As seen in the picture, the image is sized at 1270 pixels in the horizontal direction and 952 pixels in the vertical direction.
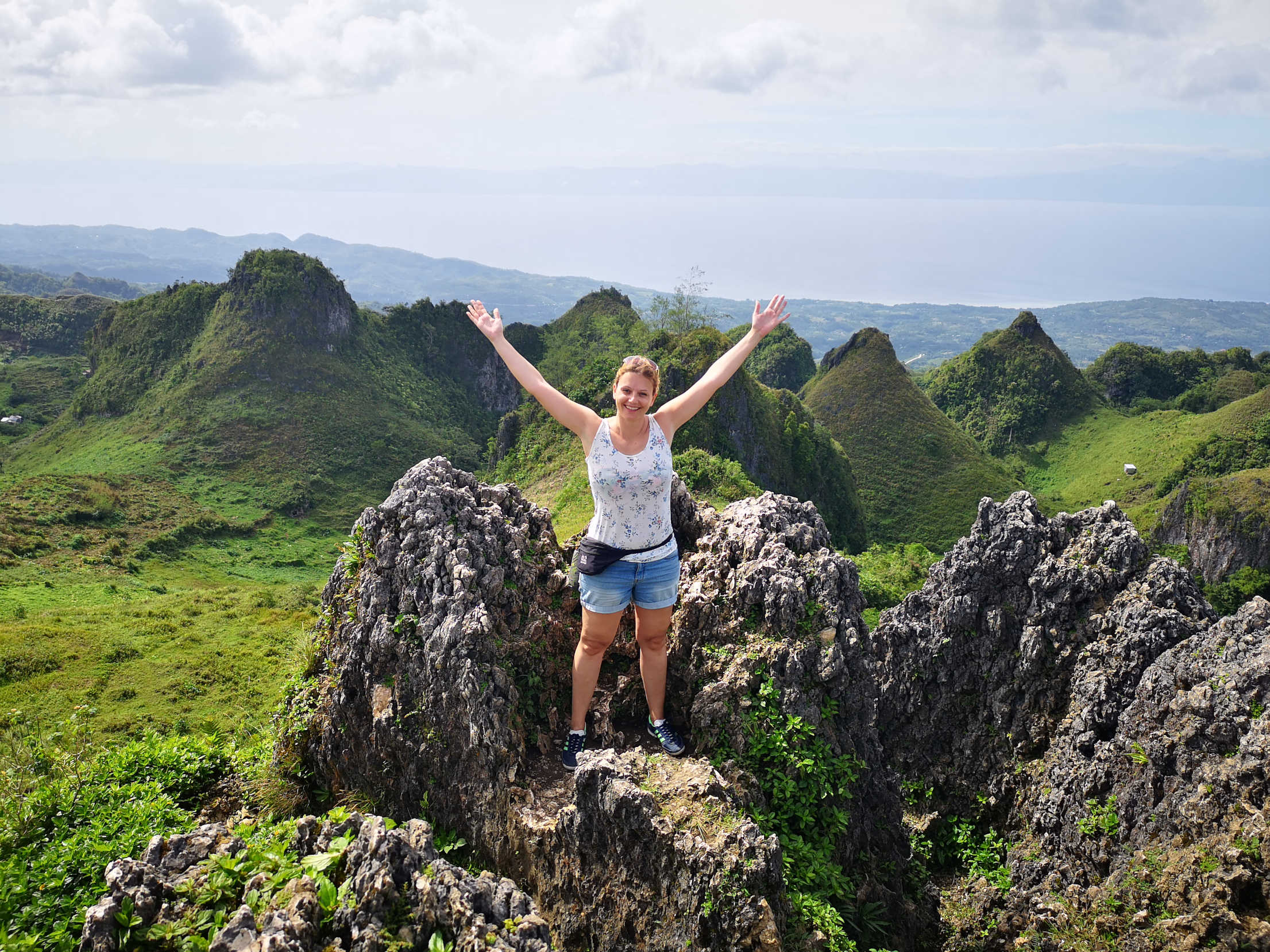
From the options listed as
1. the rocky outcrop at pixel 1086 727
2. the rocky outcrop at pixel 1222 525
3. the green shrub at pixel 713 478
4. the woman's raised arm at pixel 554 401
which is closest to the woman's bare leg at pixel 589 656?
the woman's raised arm at pixel 554 401

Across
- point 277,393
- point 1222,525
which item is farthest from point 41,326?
point 1222,525

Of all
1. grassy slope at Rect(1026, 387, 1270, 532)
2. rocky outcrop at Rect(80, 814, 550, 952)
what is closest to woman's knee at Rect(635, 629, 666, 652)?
rocky outcrop at Rect(80, 814, 550, 952)

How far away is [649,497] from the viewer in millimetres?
6840

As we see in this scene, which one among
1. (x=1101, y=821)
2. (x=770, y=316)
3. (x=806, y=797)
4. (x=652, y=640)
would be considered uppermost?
(x=770, y=316)

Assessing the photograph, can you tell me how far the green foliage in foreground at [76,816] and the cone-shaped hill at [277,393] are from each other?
67.6 metres

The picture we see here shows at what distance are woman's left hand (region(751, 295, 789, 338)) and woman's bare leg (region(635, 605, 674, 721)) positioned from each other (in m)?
3.13

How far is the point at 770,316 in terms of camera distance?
8.21m

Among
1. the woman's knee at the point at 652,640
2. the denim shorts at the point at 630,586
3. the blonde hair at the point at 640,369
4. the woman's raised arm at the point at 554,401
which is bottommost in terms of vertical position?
the woman's knee at the point at 652,640

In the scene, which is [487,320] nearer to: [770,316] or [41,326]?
[770,316]

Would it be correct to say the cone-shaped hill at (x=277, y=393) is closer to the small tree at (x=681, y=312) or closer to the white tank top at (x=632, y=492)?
the small tree at (x=681, y=312)

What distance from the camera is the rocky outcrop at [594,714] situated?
252 inches

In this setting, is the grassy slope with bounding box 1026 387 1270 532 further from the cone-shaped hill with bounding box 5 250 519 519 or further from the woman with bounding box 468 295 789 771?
the woman with bounding box 468 295 789 771

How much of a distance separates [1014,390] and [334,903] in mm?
111181

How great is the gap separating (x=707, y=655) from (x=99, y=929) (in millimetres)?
5726
